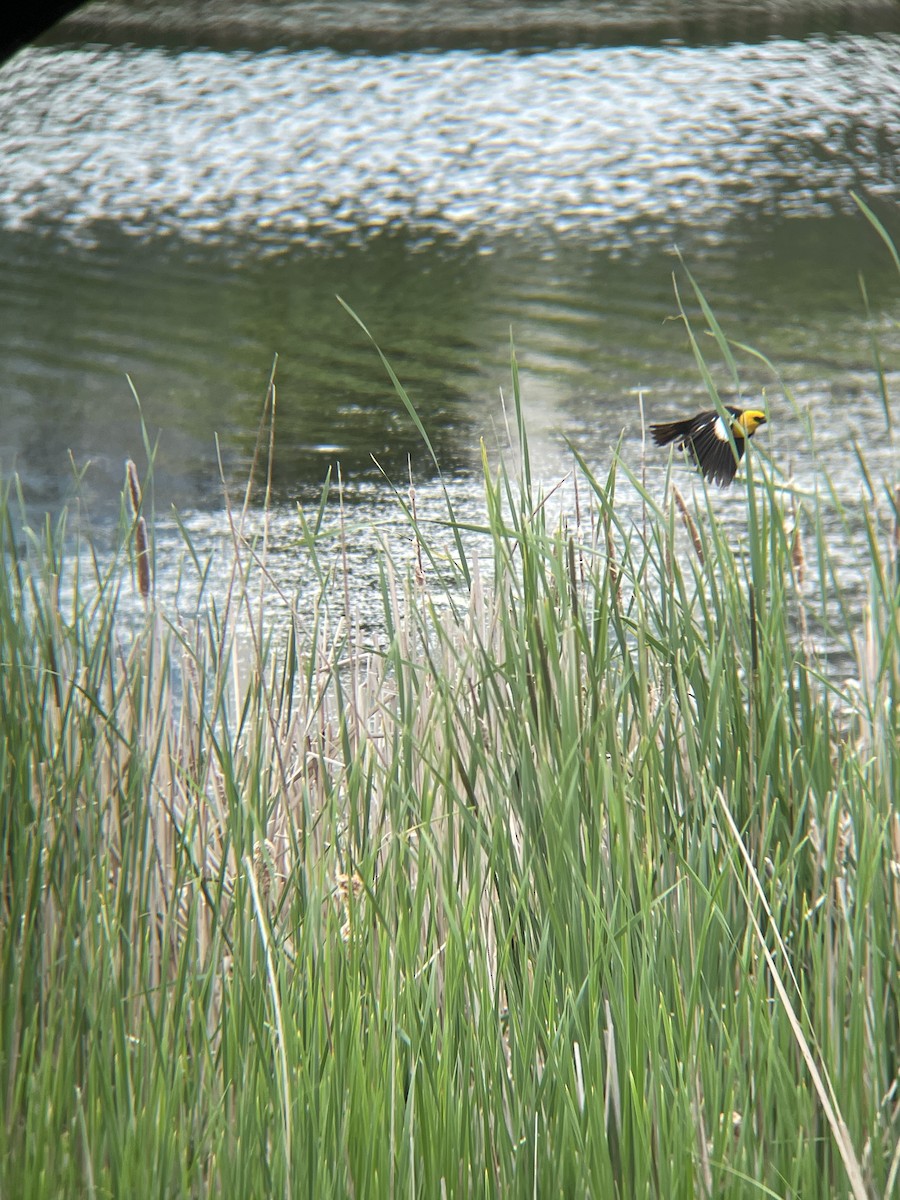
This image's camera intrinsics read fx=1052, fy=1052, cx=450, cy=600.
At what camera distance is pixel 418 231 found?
3.68 metres

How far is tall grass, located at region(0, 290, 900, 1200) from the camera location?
65 centimetres

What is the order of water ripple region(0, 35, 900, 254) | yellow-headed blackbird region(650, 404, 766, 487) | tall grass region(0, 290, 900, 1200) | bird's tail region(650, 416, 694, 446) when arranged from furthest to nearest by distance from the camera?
water ripple region(0, 35, 900, 254), bird's tail region(650, 416, 694, 446), yellow-headed blackbird region(650, 404, 766, 487), tall grass region(0, 290, 900, 1200)

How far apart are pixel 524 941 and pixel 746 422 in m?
0.41

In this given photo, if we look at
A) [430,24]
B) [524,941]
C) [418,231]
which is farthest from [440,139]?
[524,941]

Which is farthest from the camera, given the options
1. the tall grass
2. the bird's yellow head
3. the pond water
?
the pond water

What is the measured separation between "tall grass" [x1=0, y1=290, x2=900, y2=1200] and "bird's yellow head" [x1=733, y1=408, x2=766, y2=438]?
4 cm

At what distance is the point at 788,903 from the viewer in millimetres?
717

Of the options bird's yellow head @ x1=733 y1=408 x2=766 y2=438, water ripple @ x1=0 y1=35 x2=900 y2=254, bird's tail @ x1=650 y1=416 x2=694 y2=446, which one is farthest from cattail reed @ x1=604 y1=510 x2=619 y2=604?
water ripple @ x1=0 y1=35 x2=900 y2=254

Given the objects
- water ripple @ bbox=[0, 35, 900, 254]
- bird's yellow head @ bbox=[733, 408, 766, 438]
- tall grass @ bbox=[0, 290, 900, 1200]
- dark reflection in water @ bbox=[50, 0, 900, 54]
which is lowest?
tall grass @ bbox=[0, 290, 900, 1200]

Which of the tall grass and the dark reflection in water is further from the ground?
the dark reflection in water

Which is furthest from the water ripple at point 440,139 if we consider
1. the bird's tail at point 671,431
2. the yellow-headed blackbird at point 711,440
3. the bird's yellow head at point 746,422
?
the bird's yellow head at point 746,422

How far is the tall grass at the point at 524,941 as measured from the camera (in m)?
0.65

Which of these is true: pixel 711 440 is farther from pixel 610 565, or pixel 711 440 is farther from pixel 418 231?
pixel 418 231

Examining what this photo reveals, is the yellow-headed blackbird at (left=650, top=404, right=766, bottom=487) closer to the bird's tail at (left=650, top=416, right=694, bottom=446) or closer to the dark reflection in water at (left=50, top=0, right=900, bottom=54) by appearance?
the bird's tail at (left=650, top=416, right=694, bottom=446)
